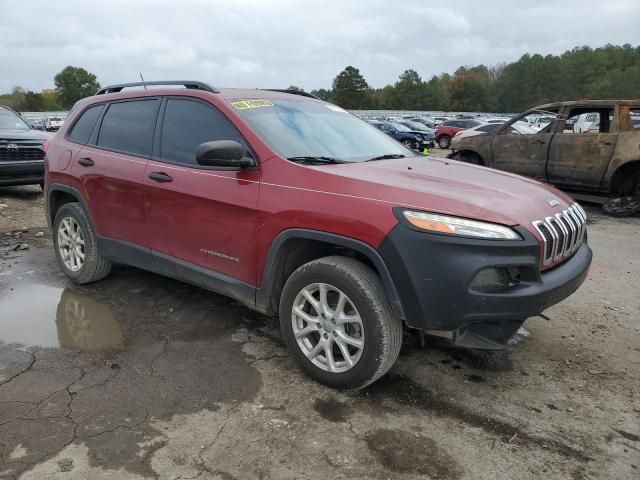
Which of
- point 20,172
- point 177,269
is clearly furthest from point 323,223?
point 20,172

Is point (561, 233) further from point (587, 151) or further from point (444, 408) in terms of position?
point (587, 151)

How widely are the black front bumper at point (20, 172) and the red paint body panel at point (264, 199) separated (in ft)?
18.6

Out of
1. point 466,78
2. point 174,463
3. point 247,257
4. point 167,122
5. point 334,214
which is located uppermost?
point 466,78

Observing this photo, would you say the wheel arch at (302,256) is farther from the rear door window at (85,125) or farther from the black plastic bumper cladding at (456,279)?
the rear door window at (85,125)

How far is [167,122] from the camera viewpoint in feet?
12.9

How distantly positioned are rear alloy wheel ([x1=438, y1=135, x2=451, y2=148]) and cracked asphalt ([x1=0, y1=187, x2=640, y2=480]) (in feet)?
77.5

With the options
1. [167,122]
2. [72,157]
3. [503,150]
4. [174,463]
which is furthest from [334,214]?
[503,150]

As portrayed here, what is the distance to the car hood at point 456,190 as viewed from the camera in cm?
270

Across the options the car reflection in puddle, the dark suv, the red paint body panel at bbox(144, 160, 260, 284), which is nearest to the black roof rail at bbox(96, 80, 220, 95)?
the red paint body panel at bbox(144, 160, 260, 284)

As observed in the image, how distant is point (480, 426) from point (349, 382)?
735 millimetres

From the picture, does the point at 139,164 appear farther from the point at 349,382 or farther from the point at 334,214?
the point at 349,382

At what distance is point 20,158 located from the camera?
29.9 feet

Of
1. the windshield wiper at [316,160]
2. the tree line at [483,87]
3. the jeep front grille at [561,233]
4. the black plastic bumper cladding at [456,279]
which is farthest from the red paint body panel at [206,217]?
the tree line at [483,87]

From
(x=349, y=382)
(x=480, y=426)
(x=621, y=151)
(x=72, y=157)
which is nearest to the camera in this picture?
(x=480, y=426)
